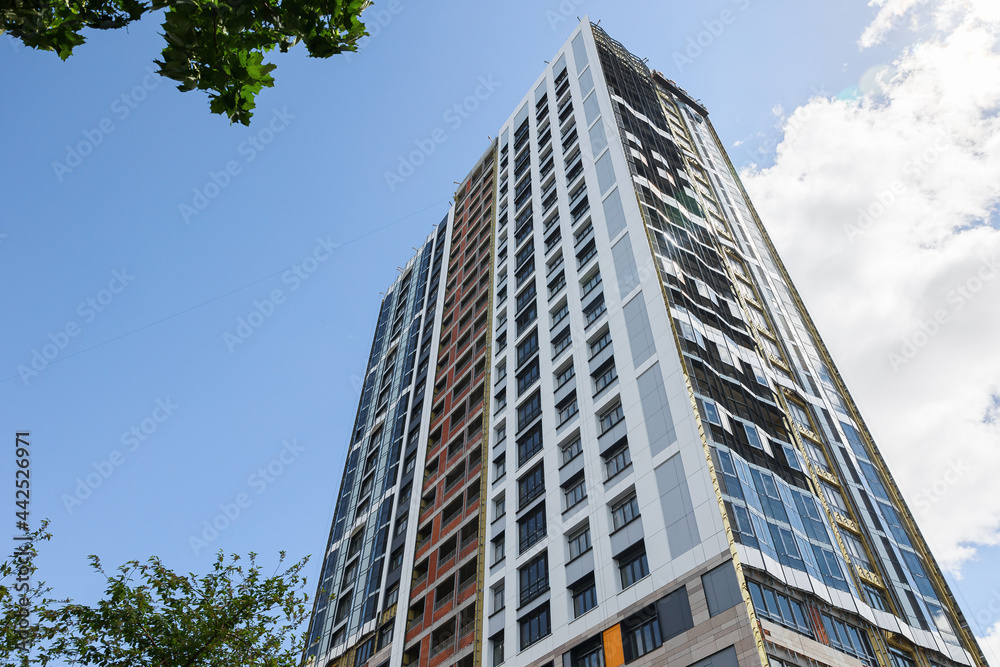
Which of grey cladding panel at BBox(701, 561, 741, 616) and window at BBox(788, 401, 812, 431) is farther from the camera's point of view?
window at BBox(788, 401, 812, 431)

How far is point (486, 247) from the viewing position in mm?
71750

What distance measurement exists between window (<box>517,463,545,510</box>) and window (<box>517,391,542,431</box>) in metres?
4.41

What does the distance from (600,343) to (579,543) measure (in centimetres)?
1338

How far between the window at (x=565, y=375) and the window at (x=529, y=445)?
3.12 metres

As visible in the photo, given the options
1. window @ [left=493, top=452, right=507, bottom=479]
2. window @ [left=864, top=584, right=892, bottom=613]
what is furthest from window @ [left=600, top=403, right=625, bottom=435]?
window @ [left=864, top=584, right=892, bottom=613]

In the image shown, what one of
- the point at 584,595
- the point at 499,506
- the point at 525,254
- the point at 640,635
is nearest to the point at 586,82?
the point at 525,254

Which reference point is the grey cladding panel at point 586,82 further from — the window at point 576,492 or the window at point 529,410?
the window at point 576,492

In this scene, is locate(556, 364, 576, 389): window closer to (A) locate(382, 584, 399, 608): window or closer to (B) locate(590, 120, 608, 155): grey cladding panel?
(A) locate(382, 584, 399, 608): window

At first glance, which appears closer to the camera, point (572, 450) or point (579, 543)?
point (579, 543)

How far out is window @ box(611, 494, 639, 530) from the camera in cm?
3369

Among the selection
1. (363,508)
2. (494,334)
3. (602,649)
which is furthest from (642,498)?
(363,508)

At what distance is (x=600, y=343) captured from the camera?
145 feet

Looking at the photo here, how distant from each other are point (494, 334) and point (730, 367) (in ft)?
73.1

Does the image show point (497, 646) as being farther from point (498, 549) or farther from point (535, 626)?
point (498, 549)
